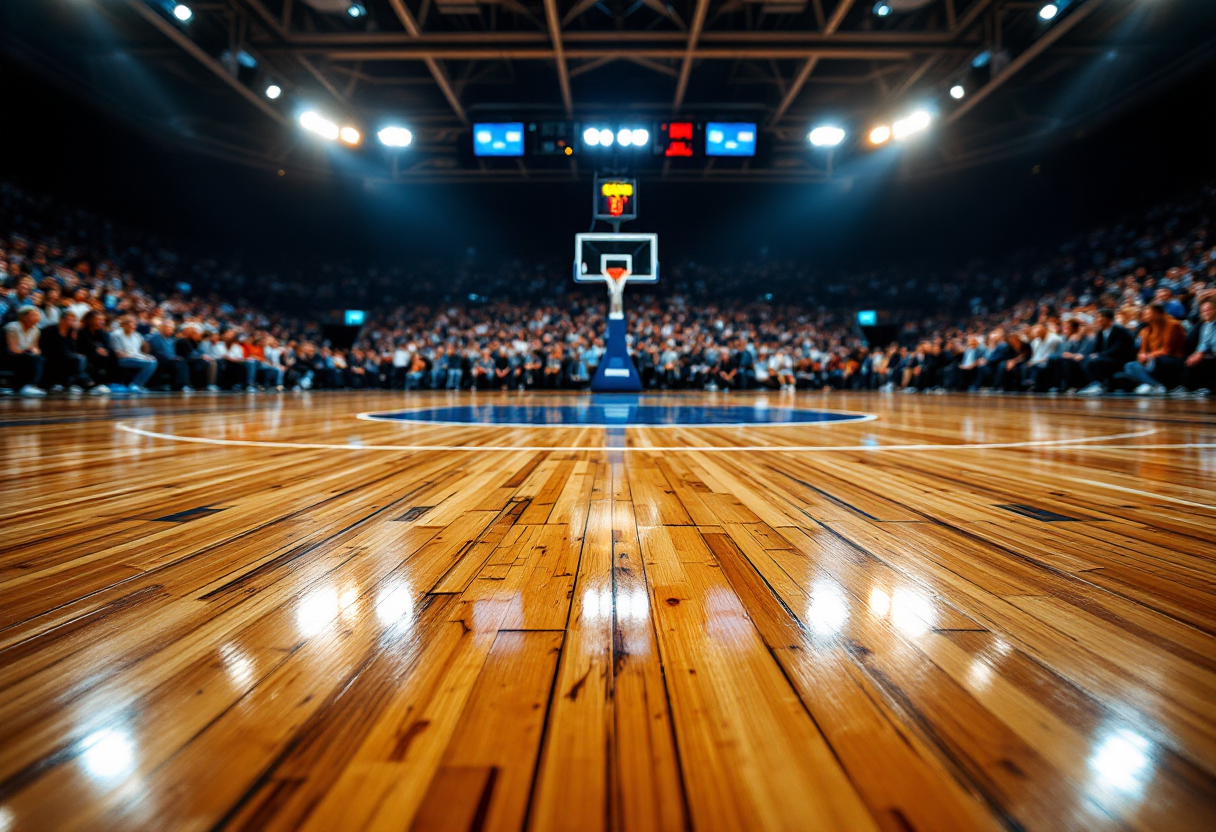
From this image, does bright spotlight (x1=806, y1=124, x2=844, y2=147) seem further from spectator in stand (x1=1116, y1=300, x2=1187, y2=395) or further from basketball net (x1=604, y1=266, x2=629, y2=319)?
spectator in stand (x1=1116, y1=300, x2=1187, y2=395)

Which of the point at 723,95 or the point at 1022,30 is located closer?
the point at 1022,30

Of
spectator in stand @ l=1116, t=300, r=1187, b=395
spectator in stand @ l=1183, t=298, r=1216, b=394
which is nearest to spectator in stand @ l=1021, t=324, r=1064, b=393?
spectator in stand @ l=1116, t=300, r=1187, b=395

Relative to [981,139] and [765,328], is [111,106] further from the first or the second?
[981,139]

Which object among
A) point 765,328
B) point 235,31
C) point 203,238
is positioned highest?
point 235,31

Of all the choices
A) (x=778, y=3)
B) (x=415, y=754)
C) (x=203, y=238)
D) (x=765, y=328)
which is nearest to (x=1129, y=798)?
(x=415, y=754)

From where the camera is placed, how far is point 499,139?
8820 mm

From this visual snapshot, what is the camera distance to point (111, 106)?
10148mm

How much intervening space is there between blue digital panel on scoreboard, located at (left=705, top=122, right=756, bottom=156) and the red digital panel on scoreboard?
12.2 inches

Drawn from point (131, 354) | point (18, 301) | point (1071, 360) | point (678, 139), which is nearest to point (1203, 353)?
point (1071, 360)

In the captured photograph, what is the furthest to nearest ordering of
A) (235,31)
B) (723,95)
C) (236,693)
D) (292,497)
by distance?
(723,95)
(235,31)
(292,497)
(236,693)

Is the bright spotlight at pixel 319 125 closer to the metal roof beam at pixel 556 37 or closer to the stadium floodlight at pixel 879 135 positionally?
the metal roof beam at pixel 556 37

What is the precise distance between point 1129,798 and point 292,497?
1.23 metres

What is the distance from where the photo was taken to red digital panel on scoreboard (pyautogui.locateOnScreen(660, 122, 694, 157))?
28.0 feet

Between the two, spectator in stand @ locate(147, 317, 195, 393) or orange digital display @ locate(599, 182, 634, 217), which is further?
orange digital display @ locate(599, 182, 634, 217)
